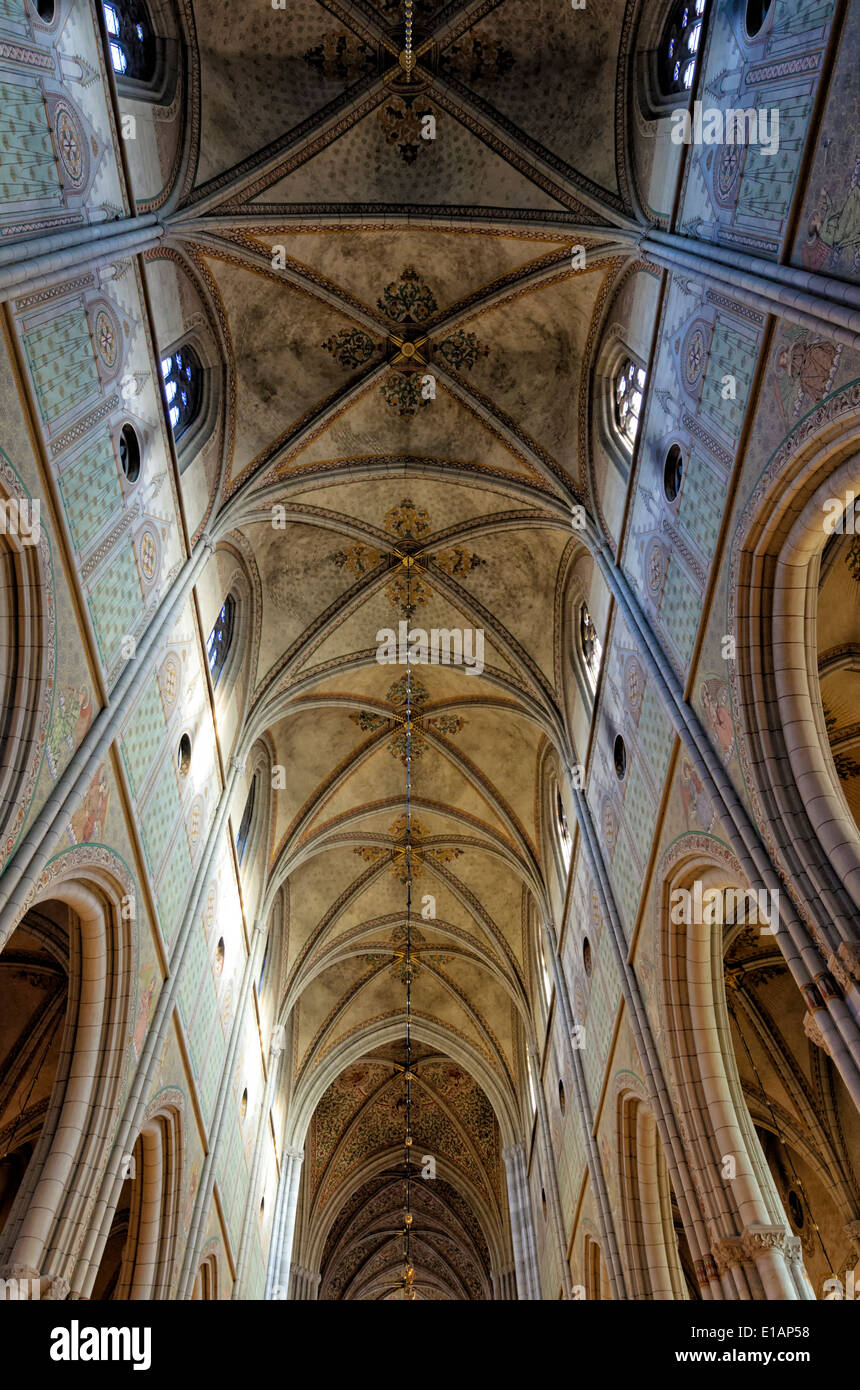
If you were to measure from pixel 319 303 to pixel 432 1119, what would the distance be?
72.4 feet

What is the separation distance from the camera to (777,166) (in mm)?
7496

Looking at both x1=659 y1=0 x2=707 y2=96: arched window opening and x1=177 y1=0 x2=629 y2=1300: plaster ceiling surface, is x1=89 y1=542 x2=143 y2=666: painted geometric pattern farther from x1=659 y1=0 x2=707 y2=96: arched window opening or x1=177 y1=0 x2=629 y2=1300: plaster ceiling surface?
x1=659 y1=0 x2=707 y2=96: arched window opening

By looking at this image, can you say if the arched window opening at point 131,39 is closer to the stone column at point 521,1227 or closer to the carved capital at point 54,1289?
the carved capital at point 54,1289

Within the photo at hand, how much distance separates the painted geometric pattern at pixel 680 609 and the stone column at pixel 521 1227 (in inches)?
542

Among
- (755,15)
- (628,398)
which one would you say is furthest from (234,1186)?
(755,15)

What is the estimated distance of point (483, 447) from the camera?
1433 centimetres

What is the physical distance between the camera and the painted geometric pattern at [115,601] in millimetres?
9141

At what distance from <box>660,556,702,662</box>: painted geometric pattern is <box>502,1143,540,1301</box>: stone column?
1378cm

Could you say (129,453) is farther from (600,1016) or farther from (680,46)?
(600,1016)

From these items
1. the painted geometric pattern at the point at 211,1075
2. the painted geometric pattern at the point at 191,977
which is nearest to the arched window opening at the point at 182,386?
the painted geometric pattern at the point at 191,977

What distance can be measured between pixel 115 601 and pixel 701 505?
6.01 metres

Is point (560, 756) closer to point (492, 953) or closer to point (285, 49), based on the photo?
point (492, 953)

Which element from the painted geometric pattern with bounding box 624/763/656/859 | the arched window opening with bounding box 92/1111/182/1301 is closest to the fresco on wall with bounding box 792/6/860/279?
the painted geometric pattern with bounding box 624/763/656/859

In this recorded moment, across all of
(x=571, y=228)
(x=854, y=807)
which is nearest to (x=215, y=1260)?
(x=854, y=807)
